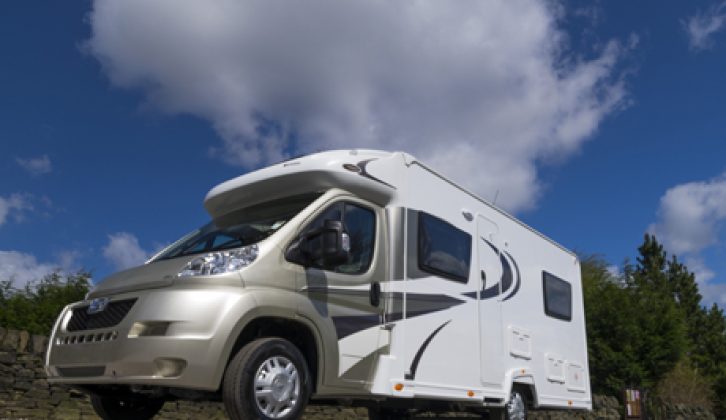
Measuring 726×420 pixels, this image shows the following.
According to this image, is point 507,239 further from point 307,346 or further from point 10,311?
point 10,311

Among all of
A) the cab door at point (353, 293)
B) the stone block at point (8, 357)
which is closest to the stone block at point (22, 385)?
the stone block at point (8, 357)

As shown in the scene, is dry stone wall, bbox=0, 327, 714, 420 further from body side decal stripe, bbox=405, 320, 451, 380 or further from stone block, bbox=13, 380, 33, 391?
body side decal stripe, bbox=405, 320, 451, 380

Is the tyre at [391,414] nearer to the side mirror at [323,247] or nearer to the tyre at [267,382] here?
the tyre at [267,382]

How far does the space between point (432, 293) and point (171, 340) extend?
9.78 feet

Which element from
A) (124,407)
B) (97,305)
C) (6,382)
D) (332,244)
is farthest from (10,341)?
(332,244)

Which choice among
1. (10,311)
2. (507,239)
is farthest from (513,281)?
(10,311)

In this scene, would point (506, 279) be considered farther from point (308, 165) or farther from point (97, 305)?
point (97, 305)

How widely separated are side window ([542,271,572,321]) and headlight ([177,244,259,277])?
5.73 m

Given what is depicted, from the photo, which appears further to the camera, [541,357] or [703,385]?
[703,385]

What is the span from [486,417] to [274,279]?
171 inches

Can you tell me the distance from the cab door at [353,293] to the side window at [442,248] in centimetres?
63

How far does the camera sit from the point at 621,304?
27844mm

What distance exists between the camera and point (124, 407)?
20.0 feet

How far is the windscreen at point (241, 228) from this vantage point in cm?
570
